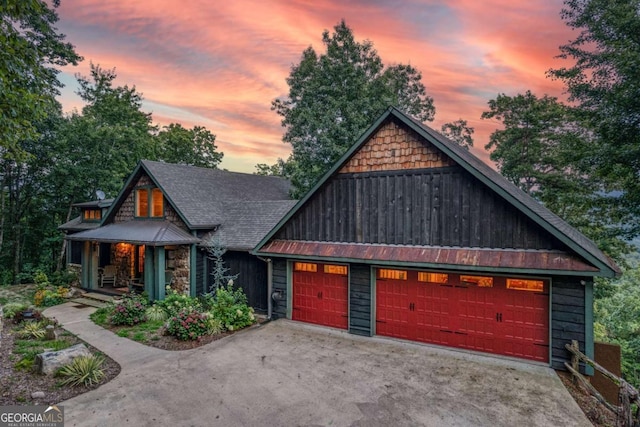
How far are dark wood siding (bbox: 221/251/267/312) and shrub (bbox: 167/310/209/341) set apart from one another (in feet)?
8.82

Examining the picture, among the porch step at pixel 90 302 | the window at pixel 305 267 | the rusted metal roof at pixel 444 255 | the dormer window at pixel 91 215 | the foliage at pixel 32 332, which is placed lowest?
the porch step at pixel 90 302

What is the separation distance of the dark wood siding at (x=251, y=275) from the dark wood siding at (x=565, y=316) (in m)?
8.87

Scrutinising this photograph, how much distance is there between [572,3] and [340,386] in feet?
58.6

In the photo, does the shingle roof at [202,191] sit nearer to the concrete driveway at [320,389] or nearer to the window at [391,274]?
the concrete driveway at [320,389]

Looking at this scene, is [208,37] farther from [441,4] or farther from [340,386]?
[340,386]

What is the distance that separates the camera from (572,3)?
13586 mm

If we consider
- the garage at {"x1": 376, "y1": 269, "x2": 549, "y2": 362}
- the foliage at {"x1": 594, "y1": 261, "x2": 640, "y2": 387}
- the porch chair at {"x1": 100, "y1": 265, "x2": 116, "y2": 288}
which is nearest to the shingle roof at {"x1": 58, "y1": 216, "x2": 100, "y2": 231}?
the porch chair at {"x1": 100, "y1": 265, "x2": 116, "y2": 288}

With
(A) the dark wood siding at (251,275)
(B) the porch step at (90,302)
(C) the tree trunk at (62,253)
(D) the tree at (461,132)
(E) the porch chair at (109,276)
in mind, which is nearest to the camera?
(A) the dark wood siding at (251,275)

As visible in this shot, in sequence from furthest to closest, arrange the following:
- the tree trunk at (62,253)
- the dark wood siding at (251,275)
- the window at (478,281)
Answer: the tree trunk at (62,253)
the dark wood siding at (251,275)
the window at (478,281)

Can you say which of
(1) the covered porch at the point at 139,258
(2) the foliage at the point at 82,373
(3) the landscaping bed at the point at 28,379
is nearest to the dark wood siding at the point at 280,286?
(1) the covered porch at the point at 139,258

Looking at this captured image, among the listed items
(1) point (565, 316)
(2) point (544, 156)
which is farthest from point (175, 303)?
(2) point (544, 156)

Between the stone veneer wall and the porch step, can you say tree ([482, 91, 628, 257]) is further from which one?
the porch step

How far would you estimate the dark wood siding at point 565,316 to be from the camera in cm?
705

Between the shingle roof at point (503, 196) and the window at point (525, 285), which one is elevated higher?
the shingle roof at point (503, 196)
